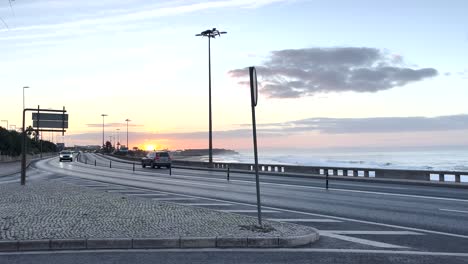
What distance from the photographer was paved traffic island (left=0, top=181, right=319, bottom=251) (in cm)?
877

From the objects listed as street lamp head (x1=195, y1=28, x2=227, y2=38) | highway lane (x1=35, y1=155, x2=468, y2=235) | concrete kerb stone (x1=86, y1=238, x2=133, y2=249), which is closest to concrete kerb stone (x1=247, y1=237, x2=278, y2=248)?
concrete kerb stone (x1=86, y1=238, x2=133, y2=249)

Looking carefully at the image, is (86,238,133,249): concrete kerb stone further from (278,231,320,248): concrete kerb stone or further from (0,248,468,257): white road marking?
(278,231,320,248): concrete kerb stone

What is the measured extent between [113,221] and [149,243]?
249cm

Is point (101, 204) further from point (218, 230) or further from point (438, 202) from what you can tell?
point (438, 202)

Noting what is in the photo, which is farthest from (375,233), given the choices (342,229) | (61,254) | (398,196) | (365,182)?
(365,182)

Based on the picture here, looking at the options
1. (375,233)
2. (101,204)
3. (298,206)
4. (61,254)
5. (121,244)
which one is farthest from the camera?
(298,206)

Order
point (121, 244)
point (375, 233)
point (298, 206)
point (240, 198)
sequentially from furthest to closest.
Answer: point (240, 198) < point (298, 206) < point (375, 233) < point (121, 244)

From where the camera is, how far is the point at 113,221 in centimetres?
1098

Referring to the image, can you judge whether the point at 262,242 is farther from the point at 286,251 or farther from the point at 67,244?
the point at 67,244

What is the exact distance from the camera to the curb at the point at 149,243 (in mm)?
8602

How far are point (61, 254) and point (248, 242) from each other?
327 cm

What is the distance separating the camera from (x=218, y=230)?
9.80 m

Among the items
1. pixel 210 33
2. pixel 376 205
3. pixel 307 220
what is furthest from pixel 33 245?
pixel 210 33

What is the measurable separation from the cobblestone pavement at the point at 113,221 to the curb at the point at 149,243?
0.30m
